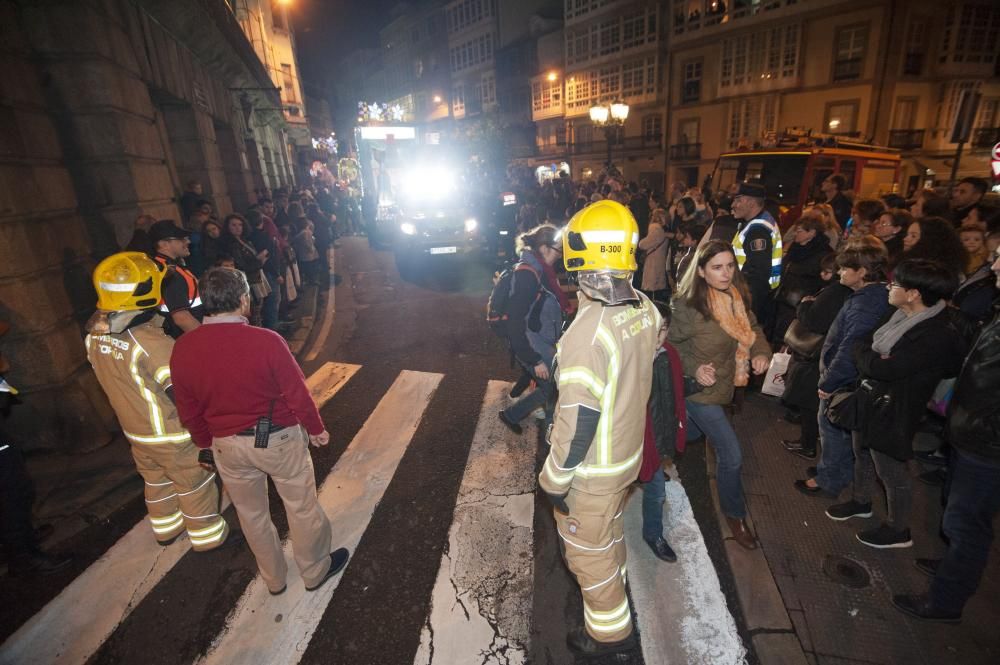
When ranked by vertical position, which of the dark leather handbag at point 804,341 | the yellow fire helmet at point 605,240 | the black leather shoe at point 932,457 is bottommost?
the black leather shoe at point 932,457

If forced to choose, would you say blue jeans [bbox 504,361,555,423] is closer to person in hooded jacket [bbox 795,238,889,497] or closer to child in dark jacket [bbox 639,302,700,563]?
child in dark jacket [bbox 639,302,700,563]

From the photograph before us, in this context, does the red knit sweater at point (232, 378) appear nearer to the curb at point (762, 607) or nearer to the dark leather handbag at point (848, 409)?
the curb at point (762, 607)

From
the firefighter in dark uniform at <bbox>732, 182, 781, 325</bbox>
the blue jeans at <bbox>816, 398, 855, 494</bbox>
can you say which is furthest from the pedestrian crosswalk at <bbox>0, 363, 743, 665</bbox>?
the firefighter in dark uniform at <bbox>732, 182, 781, 325</bbox>

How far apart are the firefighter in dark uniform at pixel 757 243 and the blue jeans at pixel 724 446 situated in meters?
2.83

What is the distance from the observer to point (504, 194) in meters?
15.0

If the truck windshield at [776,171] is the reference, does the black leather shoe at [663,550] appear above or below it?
below

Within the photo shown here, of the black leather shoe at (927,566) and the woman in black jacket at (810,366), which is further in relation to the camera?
the woman in black jacket at (810,366)

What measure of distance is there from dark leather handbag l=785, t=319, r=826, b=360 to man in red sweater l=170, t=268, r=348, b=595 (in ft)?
12.7

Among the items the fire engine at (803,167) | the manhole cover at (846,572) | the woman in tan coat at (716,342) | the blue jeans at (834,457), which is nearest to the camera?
the manhole cover at (846,572)

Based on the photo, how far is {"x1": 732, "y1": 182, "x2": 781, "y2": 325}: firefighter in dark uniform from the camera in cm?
552

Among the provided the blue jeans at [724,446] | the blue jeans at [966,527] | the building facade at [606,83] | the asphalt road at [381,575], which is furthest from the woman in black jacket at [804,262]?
the building facade at [606,83]

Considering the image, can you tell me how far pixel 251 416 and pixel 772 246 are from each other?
5.55m

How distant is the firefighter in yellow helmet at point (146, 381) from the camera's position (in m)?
3.15

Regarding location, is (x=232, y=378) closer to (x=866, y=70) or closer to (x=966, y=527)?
(x=966, y=527)
